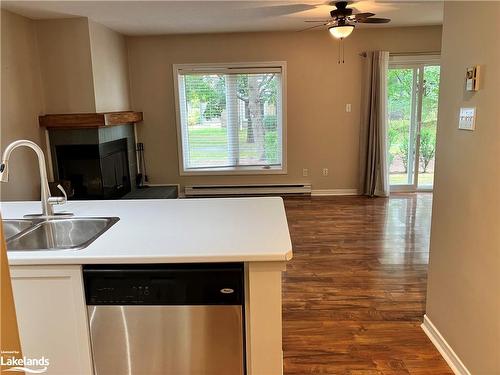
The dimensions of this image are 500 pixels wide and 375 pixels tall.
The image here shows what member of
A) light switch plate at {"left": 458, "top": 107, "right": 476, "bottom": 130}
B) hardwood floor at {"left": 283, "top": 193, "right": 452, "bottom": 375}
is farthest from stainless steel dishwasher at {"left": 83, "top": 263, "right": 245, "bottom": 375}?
light switch plate at {"left": 458, "top": 107, "right": 476, "bottom": 130}

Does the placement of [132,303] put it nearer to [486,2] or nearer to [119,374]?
[119,374]

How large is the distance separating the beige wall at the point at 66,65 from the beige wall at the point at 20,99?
10 centimetres

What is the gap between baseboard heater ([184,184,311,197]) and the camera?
20.6 feet

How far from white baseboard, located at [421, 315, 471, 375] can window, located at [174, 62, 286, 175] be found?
13.1ft

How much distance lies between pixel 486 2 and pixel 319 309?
203 centimetres

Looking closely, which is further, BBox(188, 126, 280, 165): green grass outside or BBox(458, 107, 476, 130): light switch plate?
BBox(188, 126, 280, 165): green grass outside

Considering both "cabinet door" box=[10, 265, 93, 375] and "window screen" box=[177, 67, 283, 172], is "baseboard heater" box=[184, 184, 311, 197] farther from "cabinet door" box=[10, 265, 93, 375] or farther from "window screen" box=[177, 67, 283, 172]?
"cabinet door" box=[10, 265, 93, 375]

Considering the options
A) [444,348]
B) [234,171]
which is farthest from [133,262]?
[234,171]

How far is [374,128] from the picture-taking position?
586 centimetres

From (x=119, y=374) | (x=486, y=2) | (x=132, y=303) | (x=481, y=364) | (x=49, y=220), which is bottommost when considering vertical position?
(x=481, y=364)

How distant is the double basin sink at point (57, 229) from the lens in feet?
6.48

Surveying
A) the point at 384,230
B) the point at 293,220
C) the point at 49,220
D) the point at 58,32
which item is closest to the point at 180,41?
the point at 58,32

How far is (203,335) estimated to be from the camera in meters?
1.57

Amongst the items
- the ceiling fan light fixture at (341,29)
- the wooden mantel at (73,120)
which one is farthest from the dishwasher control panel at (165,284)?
the ceiling fan light fixture at (341,29)
